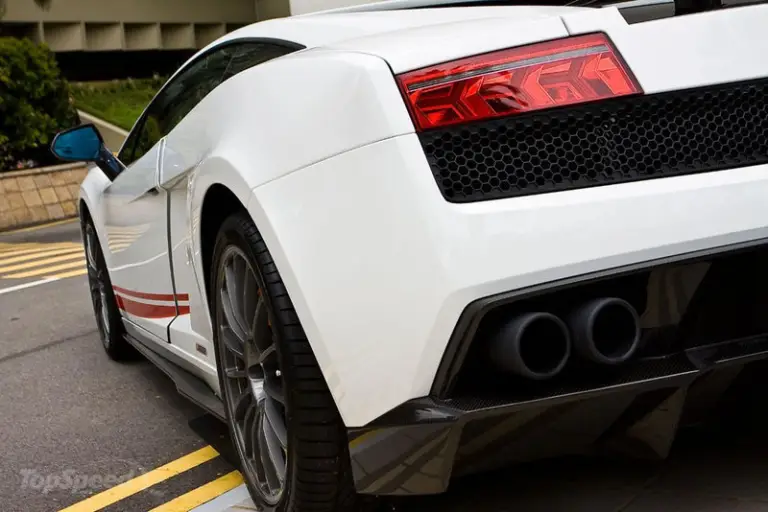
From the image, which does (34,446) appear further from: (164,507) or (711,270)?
(711,270)

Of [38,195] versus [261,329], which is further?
[38,195]

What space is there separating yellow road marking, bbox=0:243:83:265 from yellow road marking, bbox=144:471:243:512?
24.2 ft

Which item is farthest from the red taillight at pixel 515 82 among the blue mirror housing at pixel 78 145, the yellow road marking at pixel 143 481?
the blue mirror housing at pixel 78 145

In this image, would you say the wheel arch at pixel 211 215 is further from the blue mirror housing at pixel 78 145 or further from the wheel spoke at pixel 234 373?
the blue mirror housing at pixel 78 145

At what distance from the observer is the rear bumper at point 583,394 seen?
1.87m

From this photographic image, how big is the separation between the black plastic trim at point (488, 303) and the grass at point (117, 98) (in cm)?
1585

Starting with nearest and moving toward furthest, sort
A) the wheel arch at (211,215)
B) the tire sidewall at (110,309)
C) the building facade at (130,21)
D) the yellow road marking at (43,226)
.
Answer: the wheel arch at (211,215), the tire sidewall at (110,309), the yellow road marking at (43,226), the building facade at (130,21)

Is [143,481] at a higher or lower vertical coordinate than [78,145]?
lower

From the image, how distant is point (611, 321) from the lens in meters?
1.92

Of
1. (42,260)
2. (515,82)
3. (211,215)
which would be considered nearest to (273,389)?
(211,215)

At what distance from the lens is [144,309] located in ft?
12.3

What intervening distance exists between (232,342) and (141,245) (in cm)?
111

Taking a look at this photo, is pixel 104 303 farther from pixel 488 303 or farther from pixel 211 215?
pixel 488 303

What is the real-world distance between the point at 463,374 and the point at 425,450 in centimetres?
17
